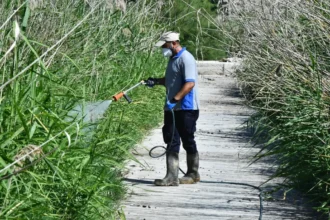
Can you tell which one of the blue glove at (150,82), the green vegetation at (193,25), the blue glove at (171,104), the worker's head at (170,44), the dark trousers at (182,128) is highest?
the worker's head at (170,44)

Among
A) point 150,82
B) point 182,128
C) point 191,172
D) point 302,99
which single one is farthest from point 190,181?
point 302,99

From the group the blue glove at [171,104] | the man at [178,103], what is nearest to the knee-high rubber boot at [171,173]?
the man at [178,103]

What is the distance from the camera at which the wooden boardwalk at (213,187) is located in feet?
28.5

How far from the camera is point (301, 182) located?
852 cm

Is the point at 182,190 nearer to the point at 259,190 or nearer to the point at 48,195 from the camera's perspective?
the point at 259,190

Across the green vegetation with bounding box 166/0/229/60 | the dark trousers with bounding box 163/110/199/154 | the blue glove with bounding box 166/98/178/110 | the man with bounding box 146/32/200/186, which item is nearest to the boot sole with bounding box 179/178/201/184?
the man with bounding box 146/32/200/186

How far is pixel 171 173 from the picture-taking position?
34.0ft

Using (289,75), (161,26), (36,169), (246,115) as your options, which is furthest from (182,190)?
(161,26)

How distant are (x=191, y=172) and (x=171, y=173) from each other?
0.28 m

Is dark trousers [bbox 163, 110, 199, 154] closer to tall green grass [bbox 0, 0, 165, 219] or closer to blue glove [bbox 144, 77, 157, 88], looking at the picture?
blue glove [bbox 144, 77, 157, 88]

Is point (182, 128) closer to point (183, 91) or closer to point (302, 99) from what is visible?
point (183, 91)

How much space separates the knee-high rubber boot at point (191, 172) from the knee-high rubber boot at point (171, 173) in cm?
12

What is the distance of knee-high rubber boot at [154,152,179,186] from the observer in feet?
33.6

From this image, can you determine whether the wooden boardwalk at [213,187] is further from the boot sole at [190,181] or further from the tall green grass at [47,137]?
the tall green grass at [47,137]
